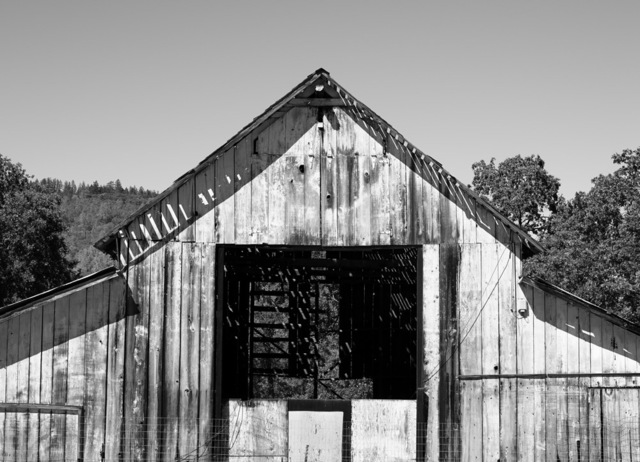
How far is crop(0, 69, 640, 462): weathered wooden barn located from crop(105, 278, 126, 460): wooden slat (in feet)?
0.08

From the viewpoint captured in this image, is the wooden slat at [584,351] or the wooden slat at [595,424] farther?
the wooden slat at [584,351]

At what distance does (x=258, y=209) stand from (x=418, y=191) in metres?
2.78

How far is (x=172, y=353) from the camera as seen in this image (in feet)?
50.8

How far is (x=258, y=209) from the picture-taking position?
15789 millimetres

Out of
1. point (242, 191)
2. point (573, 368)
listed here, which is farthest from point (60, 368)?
point (573, 368)

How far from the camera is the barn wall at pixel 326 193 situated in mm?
15719

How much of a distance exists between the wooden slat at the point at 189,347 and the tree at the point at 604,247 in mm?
26403

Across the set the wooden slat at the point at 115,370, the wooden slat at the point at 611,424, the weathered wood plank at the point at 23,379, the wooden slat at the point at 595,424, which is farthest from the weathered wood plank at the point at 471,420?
the weathered wood plank at the point at 23,379

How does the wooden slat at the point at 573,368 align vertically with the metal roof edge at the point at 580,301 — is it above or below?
below

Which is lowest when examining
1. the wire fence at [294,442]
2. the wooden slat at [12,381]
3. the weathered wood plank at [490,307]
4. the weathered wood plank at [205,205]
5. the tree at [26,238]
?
the wire fence at [294,442]

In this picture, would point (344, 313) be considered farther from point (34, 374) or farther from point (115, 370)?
point (34, 374)

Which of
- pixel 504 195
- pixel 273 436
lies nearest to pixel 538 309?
pixel 273 436

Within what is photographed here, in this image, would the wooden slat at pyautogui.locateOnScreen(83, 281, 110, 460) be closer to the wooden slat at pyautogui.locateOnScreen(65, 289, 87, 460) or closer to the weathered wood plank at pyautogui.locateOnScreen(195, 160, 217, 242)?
the wooden slat at pyautogui.locateOnScreen(65, 289, 87, 460)

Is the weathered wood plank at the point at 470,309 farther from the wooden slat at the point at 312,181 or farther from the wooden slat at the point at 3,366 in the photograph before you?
the wooden slat at the point at 3,366
